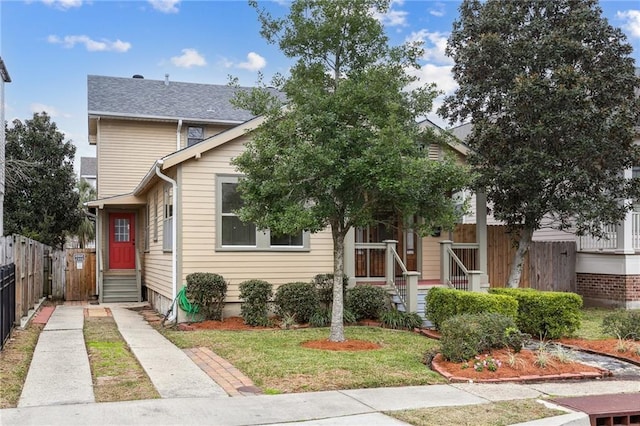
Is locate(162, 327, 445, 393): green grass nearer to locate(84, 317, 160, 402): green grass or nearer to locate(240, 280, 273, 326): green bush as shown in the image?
locate(240, 280, 273, 326): green bush

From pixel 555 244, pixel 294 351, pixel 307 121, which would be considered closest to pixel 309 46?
pixel 307 121

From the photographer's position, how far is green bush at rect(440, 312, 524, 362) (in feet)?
27.2

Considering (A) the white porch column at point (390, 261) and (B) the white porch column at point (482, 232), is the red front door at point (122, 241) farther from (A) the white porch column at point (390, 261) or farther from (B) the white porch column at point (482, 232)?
(B) the white porch column at point (482, 232)

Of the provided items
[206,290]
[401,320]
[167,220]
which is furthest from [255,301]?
[167,220]

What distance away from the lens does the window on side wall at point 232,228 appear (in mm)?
13031

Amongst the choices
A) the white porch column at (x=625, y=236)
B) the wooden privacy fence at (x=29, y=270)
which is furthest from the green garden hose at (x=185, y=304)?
the white porch column at (x=625, y=236)

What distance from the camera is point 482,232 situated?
49.7ft

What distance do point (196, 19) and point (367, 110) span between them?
Result: 7214mm

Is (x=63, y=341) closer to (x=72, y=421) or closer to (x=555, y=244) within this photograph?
(x=72, y=421)

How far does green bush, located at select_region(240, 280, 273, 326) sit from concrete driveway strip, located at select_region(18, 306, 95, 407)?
10.5 feet

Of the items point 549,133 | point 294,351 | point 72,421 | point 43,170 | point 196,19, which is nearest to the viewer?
point 72,421

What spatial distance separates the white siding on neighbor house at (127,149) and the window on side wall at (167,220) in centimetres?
610

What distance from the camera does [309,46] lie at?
32.2ft

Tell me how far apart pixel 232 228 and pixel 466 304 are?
213 inches
